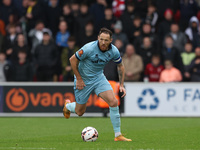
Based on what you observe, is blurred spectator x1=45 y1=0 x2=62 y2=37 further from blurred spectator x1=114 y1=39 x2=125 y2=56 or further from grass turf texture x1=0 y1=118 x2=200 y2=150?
grass turf texture x1=0 y1=118 x2=200 y2=150

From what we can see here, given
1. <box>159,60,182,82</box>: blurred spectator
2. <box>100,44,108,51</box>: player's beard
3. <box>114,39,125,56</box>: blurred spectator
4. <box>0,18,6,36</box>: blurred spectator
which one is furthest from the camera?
<box>0,18,6,36</box>: blurred spectator

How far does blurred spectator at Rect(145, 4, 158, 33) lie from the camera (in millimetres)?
19250

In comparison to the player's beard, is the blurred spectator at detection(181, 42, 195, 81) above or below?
below

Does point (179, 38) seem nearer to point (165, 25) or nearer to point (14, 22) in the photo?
point (165, 25)

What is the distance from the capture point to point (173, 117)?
1819 centimetres

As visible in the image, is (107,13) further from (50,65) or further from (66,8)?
(50,65)

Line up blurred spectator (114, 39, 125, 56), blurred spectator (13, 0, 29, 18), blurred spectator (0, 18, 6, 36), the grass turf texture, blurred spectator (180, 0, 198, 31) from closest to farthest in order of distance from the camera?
1. the grass turf texture
2. blurred spectator (114, 39, 125, 56)
3. blurred spectator (180, 0, 198, 31)
4. blurred spectator (0, 18, 6, 36)
5. blurred spectator (13, 0, 29, 18)

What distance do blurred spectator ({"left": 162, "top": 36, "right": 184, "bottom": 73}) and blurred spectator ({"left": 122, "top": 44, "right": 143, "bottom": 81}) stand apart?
37.1 inches

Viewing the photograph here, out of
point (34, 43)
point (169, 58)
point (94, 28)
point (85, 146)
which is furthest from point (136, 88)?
point (85, 146)

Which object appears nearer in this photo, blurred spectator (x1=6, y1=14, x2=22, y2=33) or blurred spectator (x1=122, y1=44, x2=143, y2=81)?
blurred spectator (x1=122, y1=44, x2=143, y2=81)

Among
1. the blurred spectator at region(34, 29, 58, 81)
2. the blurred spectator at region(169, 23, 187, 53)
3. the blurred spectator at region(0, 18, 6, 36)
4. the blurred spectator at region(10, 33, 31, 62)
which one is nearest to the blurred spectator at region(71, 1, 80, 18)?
the blurred spectator at region(34, 29, 58, 81)

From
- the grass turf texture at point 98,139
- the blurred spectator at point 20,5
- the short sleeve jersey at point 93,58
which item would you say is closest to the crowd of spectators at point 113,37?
the blurred spectator at point 20,5

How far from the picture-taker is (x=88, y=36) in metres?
18.8

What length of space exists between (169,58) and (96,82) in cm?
799
